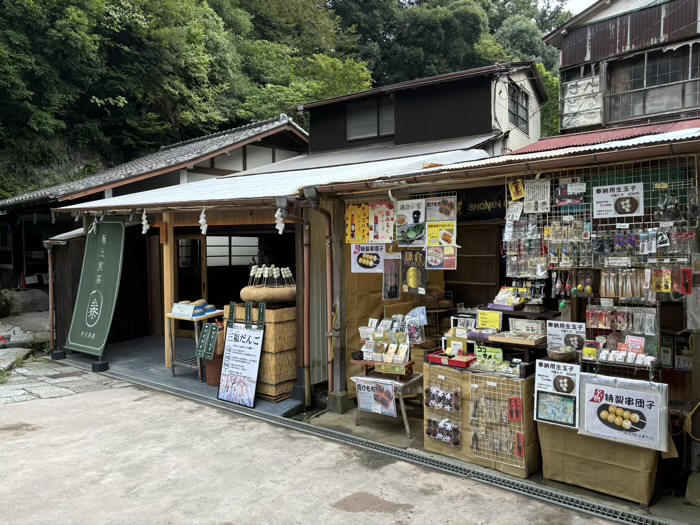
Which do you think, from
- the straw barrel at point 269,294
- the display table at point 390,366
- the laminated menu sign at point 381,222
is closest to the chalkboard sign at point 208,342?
the straw barrel at point 269,294

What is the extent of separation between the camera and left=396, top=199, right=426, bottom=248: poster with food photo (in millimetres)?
5441

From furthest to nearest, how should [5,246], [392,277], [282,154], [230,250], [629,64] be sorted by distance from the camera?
[629,64], [282,154], [5,246], [230,250], [392,277]

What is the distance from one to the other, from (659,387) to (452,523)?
195cm

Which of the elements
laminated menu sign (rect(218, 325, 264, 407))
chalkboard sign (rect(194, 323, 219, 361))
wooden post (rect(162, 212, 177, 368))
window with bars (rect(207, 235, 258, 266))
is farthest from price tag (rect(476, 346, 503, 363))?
window with bars (rect(207, 235, 258, 266))

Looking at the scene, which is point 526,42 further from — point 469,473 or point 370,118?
point 469,473

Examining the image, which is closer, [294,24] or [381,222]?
[381,222]

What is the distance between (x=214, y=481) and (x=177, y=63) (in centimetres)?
1854

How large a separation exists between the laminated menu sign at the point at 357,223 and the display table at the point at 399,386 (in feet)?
5.35

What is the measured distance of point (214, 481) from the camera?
4605 mm

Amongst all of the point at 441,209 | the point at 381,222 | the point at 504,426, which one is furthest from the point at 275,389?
the point at 441,209

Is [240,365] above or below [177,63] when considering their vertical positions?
below

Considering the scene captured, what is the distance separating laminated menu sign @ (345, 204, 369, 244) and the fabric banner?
4.93 metres

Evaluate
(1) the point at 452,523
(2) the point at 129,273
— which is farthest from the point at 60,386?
(1) the point at 452,523

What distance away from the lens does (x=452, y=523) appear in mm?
3811
